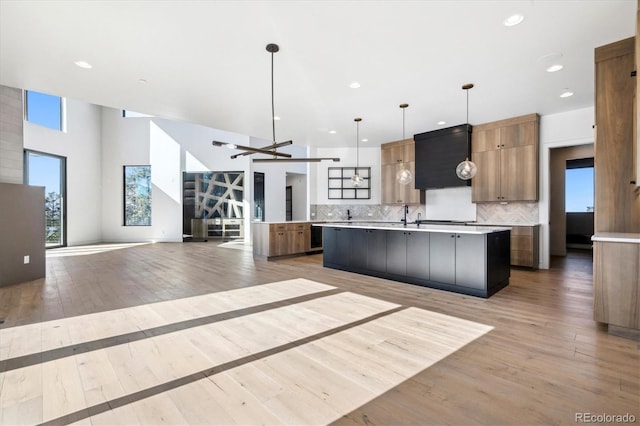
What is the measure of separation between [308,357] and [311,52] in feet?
10.9

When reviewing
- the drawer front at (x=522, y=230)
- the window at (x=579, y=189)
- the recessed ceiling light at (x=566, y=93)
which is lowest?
the drawer front at (x=522, y=230)

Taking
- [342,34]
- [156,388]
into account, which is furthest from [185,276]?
[342,34]

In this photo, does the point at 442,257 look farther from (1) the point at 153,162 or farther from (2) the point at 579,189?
(1) the point at 153,162

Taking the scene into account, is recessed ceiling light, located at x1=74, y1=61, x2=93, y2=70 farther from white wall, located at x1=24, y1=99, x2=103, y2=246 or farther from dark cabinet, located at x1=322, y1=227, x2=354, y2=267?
white wall, located at x1=24, y1=99, x2=103, y2=246

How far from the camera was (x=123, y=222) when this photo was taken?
32.8 ft

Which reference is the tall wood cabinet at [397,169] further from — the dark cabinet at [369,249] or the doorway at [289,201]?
the doorway at [289,201]

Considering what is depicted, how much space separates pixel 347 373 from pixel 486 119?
5.99 meters

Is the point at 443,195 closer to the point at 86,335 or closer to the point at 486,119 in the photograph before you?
the point at 486,119

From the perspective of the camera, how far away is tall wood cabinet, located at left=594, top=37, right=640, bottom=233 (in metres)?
3.06

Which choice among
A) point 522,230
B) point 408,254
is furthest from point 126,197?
point 522,230

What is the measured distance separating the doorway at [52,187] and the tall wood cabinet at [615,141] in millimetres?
11178

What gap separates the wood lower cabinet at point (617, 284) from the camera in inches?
97.7

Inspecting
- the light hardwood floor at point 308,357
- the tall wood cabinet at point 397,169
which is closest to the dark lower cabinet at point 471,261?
the light hardwood floor at point 308,357

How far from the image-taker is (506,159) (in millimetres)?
5965
